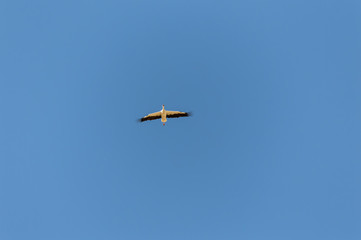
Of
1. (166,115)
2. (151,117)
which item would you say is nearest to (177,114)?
(166,115)

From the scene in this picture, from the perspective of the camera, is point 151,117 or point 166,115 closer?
point 166,115

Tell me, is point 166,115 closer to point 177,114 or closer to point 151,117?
point 177,114

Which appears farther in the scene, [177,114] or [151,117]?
[151,117]

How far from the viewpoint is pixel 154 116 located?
146ft

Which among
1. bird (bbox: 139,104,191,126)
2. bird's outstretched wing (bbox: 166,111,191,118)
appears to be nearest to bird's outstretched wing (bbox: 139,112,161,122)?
bird (bbox: 139,104,191,126)

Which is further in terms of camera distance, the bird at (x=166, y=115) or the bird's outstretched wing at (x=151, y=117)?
the bird's outstretched wing at (x=151, y=117)

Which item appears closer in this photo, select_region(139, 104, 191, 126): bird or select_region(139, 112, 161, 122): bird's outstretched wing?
select_region(139, 104, 191, 126): bird

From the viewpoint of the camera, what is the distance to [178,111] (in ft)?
145

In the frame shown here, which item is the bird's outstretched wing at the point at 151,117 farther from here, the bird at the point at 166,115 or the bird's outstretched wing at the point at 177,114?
the bird's outstretched wing at the point at 177,114

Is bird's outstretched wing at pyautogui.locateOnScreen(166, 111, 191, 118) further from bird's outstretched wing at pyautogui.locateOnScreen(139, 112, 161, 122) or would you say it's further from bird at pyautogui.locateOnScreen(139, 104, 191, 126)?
bird's outstretched wing at pyautogui.locateOnScreen(139, 112, 161, 122)

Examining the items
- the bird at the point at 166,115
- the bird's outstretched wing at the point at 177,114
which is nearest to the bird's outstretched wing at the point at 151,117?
the bird at the point at 166,115

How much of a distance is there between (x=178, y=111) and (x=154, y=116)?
3174mm
